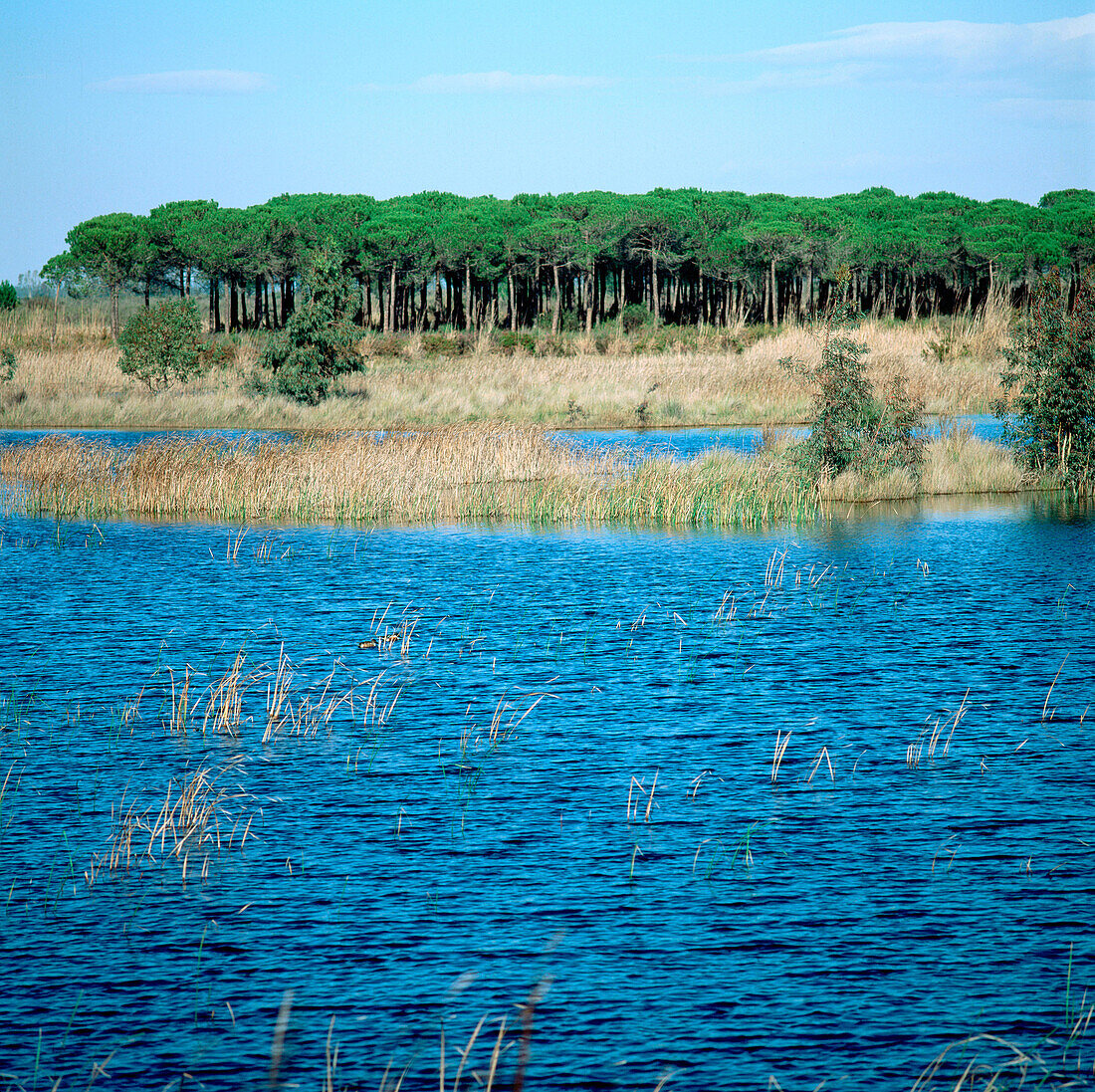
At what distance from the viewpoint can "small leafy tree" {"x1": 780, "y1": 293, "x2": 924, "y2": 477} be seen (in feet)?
77.4

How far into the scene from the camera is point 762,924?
677cm

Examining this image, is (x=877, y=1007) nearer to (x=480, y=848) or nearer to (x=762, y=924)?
(x=762, y=924)

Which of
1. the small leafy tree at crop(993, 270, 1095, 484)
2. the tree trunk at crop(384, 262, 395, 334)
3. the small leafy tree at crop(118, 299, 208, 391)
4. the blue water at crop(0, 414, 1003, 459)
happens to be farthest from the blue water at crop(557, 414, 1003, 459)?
the tree trunk at crop(384, 262, 395, 334)

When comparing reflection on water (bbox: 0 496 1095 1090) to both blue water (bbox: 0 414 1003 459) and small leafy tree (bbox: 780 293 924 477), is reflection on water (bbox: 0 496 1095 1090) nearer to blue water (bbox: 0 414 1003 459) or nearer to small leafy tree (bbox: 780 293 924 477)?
small leafy tree (bbox: 780 293 924 477)

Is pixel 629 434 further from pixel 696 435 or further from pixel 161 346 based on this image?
pixel 161 346

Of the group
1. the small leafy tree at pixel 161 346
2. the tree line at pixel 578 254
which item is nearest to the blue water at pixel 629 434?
the small leafy tree at pixel 161 346

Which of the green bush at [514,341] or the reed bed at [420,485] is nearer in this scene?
the reed bed at [420,485]

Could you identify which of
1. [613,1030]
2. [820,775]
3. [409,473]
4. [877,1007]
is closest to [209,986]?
[613,1030]

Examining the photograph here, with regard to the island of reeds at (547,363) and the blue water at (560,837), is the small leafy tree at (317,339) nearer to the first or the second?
the island of reeds at (547,363)

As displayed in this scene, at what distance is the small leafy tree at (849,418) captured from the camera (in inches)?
928

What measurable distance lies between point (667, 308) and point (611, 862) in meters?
78.0

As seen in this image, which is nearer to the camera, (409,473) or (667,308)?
(409,473)

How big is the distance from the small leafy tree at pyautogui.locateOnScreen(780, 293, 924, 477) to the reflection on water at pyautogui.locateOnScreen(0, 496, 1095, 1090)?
8218mm

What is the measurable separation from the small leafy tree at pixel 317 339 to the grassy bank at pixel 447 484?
41.7 ft
